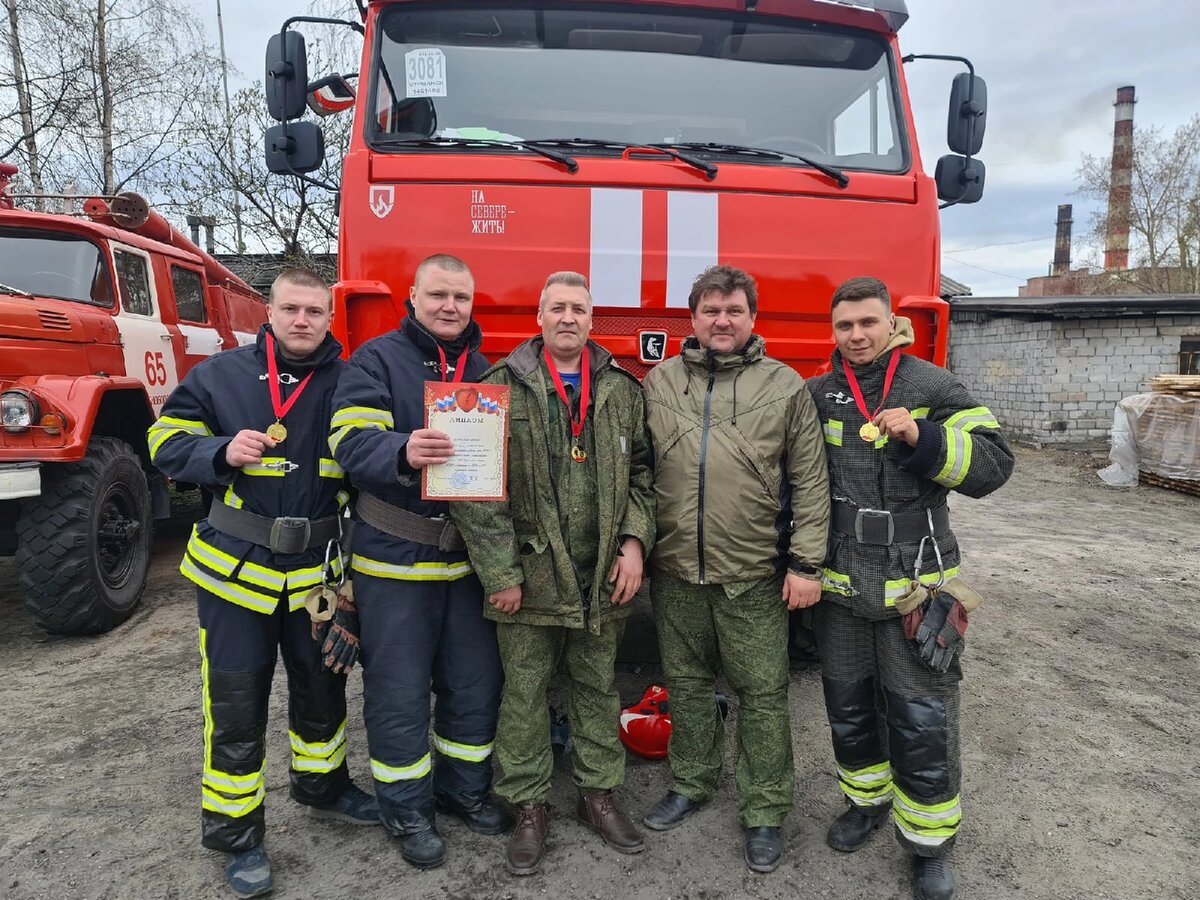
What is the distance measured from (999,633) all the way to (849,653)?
2.63 metres

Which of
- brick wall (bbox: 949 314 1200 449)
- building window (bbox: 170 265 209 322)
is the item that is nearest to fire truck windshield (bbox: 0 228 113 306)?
building window (bbox: 170 265 209 322)

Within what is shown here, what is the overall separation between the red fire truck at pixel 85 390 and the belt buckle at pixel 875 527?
394 centimetres

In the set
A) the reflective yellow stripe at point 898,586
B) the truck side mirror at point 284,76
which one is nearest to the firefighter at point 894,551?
the reflective yellow stripe at point 898,586

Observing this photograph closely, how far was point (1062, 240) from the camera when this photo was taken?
35.5 meters

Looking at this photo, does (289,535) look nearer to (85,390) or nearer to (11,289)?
(85,390)

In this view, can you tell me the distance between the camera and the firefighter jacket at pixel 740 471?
2.34 m

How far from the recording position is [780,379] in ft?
7.82

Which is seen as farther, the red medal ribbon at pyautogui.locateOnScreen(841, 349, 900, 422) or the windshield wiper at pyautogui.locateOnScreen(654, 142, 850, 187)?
the windshield wiper at pyautogui.locateOnScreen(654, 142, 850, 187)

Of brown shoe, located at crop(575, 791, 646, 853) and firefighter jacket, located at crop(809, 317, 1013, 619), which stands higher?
firefighter jacket, located at crop(809, 317, 1013, 619)

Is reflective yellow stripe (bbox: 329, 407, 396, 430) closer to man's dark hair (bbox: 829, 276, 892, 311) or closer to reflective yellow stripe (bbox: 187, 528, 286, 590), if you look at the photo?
reflective yellow stripe (bbox: 187, 528, 286, 590)

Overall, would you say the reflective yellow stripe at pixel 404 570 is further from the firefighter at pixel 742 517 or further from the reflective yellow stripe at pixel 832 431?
the reflective yellow stripe at pixel 832 431

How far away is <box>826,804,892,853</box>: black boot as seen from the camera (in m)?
2.43

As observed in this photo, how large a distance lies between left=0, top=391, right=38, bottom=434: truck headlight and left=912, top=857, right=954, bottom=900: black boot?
14.7ft

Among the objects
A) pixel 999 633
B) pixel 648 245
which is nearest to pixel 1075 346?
pixel 999 633
